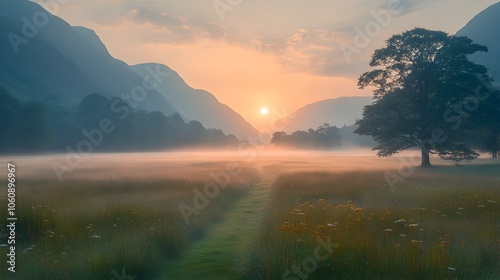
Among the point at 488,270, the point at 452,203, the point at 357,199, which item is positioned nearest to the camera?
the point at 488,270

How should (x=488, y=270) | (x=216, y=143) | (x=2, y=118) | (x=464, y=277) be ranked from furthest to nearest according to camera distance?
(x=216, y=143)
(x=2, y=118)
(x=488, y=270)
(x=464, y=277)

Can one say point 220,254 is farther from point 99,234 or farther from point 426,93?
point 426,93

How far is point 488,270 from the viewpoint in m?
7.73

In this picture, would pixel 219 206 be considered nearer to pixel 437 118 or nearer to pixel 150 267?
pixel 150 267

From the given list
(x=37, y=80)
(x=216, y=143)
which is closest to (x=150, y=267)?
(x=216, y=143)

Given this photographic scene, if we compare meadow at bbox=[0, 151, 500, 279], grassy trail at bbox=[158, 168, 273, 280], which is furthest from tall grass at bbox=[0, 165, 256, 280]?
grassy trail at bbox=[158, 168, 273, 280]

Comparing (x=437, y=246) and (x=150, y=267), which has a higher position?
(x=437, y=246)

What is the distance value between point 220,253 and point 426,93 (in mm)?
35922

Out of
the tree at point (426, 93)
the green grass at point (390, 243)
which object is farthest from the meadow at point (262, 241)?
the tree at point (426, 93)

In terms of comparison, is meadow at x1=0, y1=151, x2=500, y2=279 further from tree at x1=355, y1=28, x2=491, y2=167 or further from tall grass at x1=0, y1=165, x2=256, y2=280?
tree at x1=355, y1=28, x2=491, y2=167

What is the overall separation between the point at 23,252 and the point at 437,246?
10204 millimetres

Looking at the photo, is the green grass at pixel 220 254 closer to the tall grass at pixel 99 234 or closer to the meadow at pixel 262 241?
the meadow at pixel 262 241

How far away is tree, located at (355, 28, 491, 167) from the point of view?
3662 cm

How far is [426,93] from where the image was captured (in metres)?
38.8
